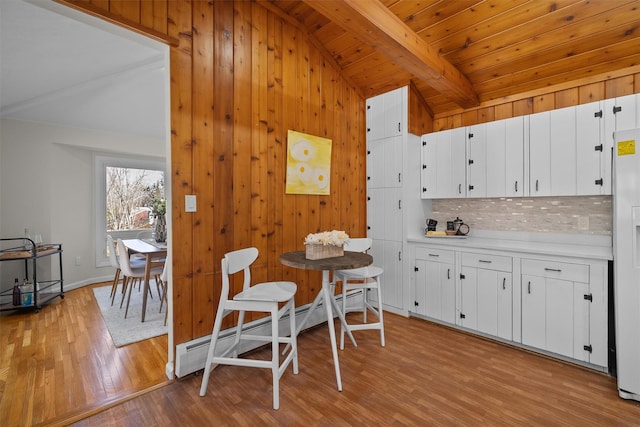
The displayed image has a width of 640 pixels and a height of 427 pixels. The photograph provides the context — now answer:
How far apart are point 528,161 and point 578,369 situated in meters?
1.82

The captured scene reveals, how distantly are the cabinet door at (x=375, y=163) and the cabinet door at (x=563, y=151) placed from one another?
167 centimetres

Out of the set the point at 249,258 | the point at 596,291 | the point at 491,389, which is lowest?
the point at 491,389

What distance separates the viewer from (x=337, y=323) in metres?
3.30

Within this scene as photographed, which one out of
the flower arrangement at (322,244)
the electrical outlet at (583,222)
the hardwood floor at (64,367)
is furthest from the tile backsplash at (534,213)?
the hardwood floor at (64,367)

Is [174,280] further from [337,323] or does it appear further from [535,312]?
[535,312]

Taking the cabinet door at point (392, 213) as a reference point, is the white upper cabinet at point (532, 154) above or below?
above

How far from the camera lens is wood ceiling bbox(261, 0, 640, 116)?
2.22m

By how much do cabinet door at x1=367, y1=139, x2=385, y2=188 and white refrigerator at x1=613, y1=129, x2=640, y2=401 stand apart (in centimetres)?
209

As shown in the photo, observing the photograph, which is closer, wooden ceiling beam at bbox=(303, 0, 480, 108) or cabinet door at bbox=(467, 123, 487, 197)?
wooden ceiling beam at bbox=(303, 0, 480, 108)

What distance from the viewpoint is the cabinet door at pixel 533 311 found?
2.49m

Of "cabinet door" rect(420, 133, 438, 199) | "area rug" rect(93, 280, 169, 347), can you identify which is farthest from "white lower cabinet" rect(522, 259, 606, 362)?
"area rug" rect(93, 280, 169, 347)

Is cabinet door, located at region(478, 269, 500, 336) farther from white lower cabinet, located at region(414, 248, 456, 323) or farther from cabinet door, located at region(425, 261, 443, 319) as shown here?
cabinet door, located at region(425, 261, 443, 319)

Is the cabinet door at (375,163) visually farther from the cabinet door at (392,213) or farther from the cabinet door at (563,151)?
the cabinet door at (563,151)

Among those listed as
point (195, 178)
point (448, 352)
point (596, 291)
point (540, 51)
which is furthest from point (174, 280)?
point (540, 51)
